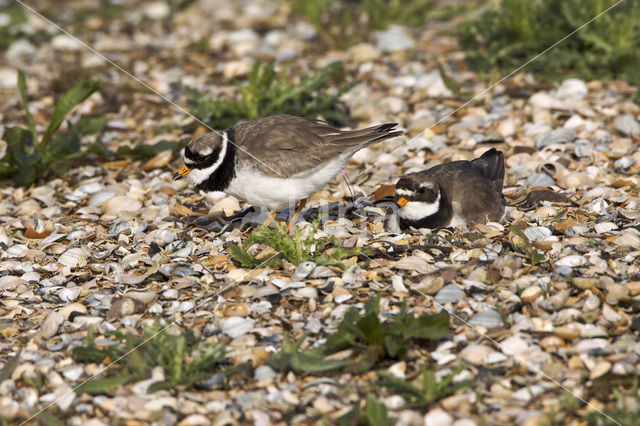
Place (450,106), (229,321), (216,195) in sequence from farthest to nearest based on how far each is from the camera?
(450,106) → (216,195) → (229,321)

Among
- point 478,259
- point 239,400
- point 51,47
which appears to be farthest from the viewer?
point 51,47

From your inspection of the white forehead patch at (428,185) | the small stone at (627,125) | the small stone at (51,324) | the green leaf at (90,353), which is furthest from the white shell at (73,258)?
the small stone at (627,125)

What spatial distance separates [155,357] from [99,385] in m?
0.38

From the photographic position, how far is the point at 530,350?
15.0 ft

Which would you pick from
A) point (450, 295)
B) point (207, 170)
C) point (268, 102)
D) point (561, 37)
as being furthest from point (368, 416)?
point (561, 37)

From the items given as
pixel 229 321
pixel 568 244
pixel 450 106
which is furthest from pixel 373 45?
A: pixel 229 321

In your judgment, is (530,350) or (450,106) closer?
(530,350)

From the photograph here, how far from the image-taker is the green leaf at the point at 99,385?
438 centimetres

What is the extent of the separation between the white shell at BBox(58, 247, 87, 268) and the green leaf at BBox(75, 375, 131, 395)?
1.90m

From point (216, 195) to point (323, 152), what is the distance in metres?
1.68

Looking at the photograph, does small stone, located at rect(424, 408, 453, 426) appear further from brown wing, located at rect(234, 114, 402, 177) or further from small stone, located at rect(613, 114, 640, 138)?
small stone, located at rect(613, 114, 640, 138)

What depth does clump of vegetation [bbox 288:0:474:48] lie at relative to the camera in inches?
449

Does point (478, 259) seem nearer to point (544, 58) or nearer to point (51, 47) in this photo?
point (544, 58)

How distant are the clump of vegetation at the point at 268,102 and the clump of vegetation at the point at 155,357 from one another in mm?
4170
